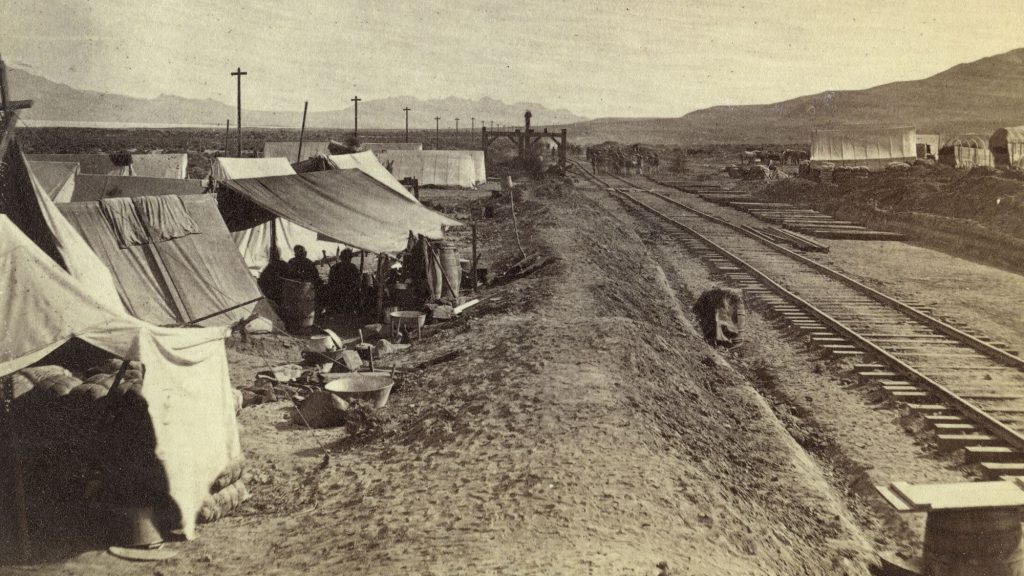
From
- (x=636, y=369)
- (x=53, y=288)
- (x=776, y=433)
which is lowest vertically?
(x=776, y=433)

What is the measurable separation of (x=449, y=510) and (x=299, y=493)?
5.52 ft

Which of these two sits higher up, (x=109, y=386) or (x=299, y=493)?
(x=109, y=386)

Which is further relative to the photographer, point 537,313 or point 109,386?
point 537,313

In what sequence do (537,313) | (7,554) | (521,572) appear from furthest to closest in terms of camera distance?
1. (537,313)
2. (7,554)
3. (521,572)

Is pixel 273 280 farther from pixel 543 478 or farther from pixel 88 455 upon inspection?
pixel 543 478

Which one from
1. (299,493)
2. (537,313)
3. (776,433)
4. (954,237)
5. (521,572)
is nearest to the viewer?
(521,572)

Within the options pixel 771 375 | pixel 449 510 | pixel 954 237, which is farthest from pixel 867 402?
pixel 954 237

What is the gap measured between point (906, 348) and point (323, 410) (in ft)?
29.7

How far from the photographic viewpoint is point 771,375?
38.4 feet

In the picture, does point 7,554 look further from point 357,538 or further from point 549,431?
point 549,431

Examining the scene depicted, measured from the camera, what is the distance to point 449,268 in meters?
14.4

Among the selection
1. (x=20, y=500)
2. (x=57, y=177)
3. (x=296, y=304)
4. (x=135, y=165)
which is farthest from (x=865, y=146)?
(x=20, y=500)

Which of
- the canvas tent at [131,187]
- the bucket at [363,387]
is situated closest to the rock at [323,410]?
the bucket at [363,387]

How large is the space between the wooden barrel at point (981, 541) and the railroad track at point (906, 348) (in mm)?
2571
